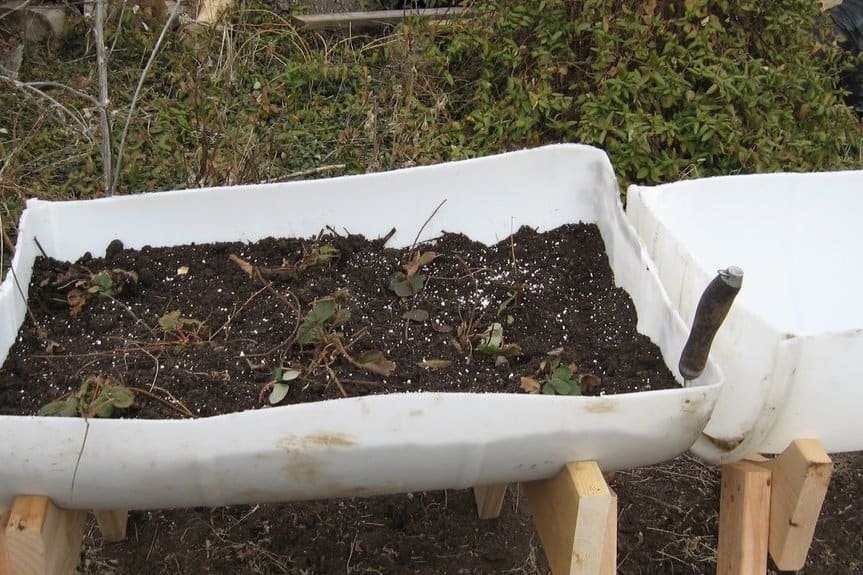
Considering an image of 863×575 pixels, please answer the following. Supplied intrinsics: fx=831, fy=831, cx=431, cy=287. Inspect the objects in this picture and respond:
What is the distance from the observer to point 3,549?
45.1 inches

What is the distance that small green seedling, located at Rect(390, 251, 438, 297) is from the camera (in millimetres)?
1521

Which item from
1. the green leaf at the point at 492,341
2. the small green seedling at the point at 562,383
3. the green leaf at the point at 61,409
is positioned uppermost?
the small green seedling at the point at 562,383

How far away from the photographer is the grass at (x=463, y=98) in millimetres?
2666

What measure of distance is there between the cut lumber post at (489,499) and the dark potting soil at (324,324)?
474 millimetres

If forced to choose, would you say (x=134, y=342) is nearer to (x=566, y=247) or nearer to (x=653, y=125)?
(x=566, y=247)

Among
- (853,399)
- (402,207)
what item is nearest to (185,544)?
(402,207)

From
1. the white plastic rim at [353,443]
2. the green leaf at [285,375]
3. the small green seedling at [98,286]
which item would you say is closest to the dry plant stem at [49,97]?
the small green seedling at [98,286]

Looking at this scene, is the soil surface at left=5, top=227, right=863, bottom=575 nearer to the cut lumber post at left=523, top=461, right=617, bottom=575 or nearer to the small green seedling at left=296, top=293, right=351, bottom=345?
the small green seedling at left=296, top=293, right=351, bottom=345

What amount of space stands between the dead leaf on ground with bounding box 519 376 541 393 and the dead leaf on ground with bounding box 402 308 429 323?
25cm

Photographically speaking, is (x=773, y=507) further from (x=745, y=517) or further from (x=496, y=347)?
(x=496, y=347)

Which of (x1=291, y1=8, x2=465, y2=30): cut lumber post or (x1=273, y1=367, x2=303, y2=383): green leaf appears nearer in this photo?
(x1=273, y1=367, x2=303, y2=383): green leaf

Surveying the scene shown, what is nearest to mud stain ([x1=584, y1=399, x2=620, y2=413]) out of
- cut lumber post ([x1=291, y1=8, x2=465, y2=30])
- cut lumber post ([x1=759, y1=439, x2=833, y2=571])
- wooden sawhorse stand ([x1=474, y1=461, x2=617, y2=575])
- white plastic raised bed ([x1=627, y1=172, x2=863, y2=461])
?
wooden sawhorse stand ([x1=474, y1=461, x2=617, y2=575])

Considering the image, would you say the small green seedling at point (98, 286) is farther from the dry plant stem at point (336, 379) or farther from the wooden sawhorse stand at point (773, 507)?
the wooden sawhorse stand at point (773, 507)

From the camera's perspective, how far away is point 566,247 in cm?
160
